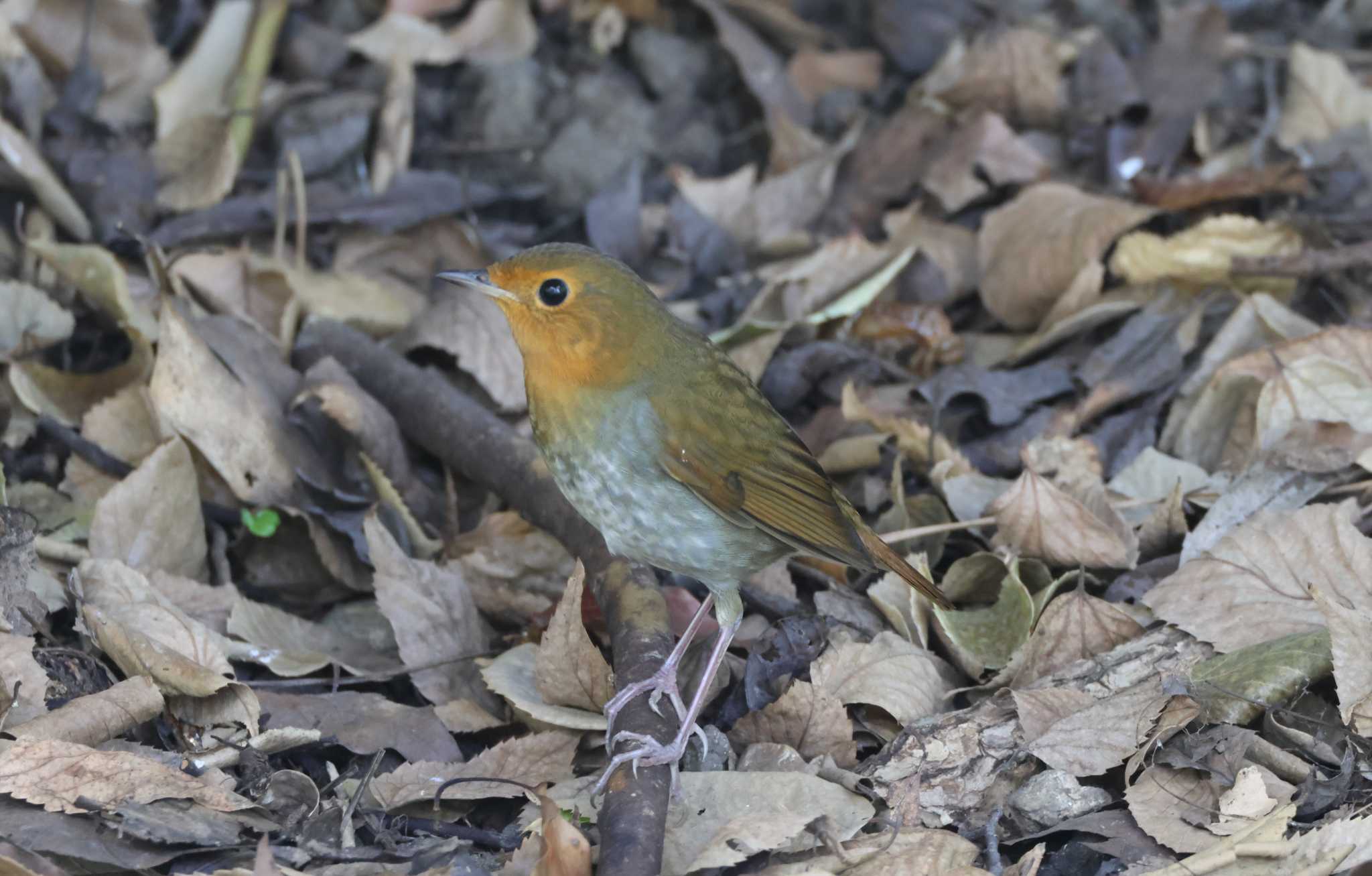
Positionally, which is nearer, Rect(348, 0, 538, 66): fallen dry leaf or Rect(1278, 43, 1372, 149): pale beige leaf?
Rect(1278, 43, 1372, 149): pale beige leaf

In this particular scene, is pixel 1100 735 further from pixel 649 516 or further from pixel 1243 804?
pixel 649 516

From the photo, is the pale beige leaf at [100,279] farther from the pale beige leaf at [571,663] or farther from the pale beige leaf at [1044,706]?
the pale beige leaf at [1044,706]

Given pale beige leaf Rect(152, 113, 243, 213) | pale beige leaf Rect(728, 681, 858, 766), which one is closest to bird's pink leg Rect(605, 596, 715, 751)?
pale beige leaf Rect(728, 681, 858, 766)

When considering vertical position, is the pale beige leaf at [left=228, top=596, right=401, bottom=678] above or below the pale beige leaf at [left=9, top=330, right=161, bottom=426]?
below

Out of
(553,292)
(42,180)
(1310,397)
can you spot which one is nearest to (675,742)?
(553,292)

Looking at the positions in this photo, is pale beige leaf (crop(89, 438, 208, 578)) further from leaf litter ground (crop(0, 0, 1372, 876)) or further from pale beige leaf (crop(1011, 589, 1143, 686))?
pale beige leaf (crop(1011, 589, 1143, 686))

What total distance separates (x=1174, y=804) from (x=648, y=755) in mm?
1061

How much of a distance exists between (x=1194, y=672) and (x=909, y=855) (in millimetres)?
848

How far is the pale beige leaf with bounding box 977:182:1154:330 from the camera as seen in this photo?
4.75 meters

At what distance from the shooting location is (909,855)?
283cm

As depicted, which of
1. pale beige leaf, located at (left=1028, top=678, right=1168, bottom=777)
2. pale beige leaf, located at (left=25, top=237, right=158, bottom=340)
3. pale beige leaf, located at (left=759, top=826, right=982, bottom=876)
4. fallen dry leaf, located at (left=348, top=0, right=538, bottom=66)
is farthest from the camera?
fallen dry leaf, located at (left=348, top=0, right=538, bottom=66)

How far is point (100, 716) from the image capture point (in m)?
3.02

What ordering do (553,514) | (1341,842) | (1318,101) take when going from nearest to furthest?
(1341,842)
(553,514)
(1318,101)

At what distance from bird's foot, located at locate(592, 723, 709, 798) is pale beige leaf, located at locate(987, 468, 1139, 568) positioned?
103 cm
